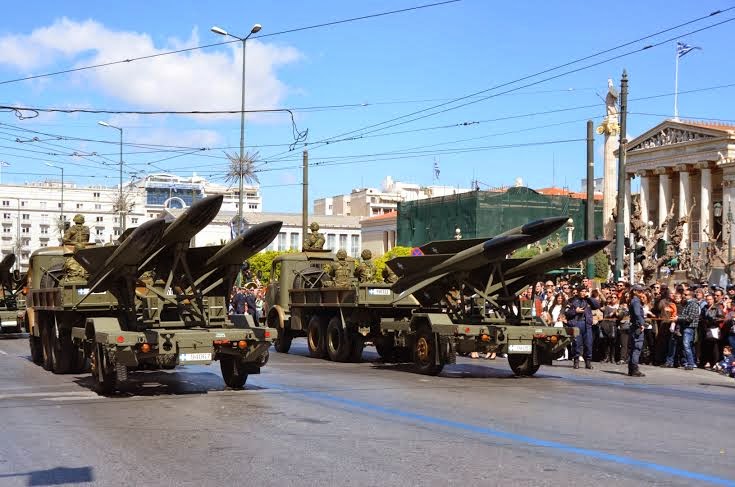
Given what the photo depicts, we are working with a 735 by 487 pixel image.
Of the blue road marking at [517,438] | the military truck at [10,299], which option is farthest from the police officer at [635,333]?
the military truck at [10,299]

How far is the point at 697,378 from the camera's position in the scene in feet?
61.5

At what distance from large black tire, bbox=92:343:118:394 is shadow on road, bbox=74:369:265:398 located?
0.15 m

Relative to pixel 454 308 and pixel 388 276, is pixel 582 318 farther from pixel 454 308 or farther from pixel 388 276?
pixel 388 276

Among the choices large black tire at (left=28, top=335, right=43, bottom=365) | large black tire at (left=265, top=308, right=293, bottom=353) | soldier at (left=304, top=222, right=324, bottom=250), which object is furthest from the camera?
soldier at (left=304, top=222, right=324, bottom=250)

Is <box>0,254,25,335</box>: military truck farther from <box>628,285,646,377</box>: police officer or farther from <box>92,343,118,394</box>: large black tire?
<box>628,285,646,377</box>: police officer

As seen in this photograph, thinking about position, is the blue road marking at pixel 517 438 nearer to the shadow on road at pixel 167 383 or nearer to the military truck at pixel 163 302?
the military truck at pixel 163 302

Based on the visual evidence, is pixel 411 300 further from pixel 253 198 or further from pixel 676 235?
pixel 253 198

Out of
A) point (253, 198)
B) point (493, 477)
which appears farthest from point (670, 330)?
point (253, 198)

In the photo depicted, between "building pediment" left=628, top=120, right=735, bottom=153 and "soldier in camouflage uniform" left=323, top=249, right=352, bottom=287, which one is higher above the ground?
"building pediment" left=628, top=120, right=735, bottom=153

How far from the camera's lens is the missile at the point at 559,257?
18.2 m

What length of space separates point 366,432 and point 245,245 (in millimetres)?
5400

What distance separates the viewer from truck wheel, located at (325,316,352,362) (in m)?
21.6

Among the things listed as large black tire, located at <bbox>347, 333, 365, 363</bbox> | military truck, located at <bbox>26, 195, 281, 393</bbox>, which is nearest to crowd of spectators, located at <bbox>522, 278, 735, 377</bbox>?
large black tire, located at <bbox>347, 333, 365, 363</bbox>

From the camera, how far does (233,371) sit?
1536cm
